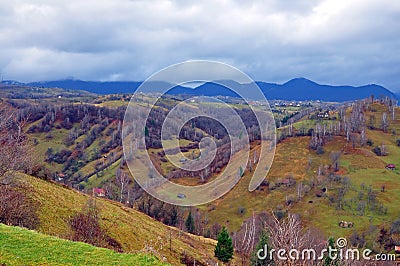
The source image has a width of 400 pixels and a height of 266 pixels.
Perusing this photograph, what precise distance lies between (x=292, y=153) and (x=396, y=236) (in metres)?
78.8

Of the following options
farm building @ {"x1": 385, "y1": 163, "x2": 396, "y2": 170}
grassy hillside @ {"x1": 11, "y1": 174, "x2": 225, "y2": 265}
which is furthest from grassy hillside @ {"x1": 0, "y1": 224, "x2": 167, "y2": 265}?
farm building @ {"x1": 385, "y1": 163, "x2": 396, "y2": 170}

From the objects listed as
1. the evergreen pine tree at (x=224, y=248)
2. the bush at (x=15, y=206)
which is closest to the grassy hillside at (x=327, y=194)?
the evergreen pine tree at (x=224, y=248)

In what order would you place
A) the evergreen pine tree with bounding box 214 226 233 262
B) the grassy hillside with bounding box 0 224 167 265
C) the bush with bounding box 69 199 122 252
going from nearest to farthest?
the grassy hillside with bounding box 0 224 167 265 → the bush with bounding box 69 199 122 252 → the evergreen pine tree with bounding box 214 226 233 262

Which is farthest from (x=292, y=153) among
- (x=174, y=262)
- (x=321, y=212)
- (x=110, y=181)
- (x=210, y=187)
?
(x=210, y=187)

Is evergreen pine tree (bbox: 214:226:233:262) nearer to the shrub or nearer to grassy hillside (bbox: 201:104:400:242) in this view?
grassy hillside (bbox: 201:104:400:242)

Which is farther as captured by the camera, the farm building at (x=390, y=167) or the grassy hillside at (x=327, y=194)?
the farm building at (x=390, y=167)

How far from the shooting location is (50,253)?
19.3 m

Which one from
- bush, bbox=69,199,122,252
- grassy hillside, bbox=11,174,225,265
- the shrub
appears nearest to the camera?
bush, bbox=69,199,122,252

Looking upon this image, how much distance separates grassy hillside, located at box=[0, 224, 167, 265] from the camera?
1823cm

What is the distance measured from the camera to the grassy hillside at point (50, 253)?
718 inches

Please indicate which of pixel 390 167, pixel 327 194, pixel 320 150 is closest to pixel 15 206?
pixel 327 194

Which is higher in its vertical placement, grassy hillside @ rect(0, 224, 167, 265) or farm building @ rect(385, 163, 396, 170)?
grassy hillside @ rect(0, 224, 167, 265)

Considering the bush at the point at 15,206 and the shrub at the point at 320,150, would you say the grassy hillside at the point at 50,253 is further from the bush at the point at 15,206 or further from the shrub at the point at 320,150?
the shrub at the point at 320,150

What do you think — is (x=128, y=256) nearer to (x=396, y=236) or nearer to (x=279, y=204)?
(x=396, y=236)
